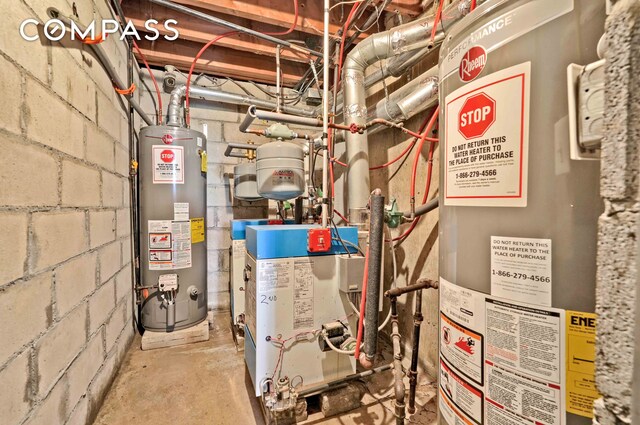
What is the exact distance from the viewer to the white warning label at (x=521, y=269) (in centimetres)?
43

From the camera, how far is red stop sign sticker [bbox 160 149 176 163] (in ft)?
6.19

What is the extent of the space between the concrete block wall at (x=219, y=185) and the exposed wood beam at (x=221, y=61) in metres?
0.20

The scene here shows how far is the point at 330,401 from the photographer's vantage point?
1.20 m

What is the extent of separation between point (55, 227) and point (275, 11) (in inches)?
70.9

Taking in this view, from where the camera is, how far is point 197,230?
204cm

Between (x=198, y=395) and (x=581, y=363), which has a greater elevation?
(x=581, y=363)

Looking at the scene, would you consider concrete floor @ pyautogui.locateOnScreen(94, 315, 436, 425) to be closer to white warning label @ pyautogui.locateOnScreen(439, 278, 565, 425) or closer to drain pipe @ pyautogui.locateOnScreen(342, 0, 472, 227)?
white warning label @ pyautogui.locateOnScreen(439, 278, 565, 425)

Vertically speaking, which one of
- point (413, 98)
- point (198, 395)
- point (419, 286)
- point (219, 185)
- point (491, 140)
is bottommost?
point (198, 395)

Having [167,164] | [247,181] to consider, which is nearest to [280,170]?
[247,181]

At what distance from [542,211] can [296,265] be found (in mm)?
892

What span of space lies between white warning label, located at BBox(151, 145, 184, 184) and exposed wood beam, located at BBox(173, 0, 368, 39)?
969 mm

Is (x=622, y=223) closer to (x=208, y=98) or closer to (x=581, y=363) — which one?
(x=581, y=363)

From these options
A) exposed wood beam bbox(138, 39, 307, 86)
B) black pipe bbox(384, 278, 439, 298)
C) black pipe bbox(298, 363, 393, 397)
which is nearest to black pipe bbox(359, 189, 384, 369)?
black pipe bbox(384, 278, 439, 298)

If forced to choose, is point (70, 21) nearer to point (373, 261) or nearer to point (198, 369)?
point (373, 261)
